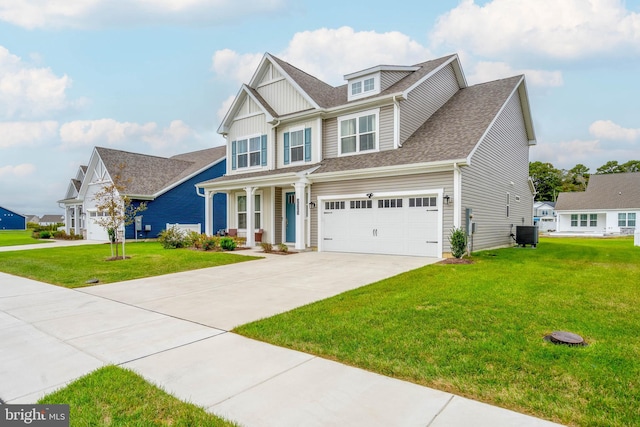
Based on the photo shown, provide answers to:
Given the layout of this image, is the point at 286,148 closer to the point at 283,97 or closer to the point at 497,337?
the point at 283,97

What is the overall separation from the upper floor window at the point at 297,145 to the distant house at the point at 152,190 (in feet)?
29.9

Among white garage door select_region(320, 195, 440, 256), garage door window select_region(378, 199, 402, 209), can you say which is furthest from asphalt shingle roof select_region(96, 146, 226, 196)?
garage door window select_region(378, 199, 402, 209)

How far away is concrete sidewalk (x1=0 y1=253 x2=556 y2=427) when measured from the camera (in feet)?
8.73

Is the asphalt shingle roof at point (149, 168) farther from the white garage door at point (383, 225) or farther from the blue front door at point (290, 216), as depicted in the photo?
the white garage door at point (383, 225)

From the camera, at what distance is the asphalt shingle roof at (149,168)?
76.8ft

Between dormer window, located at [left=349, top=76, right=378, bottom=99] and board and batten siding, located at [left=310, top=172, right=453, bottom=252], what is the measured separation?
4.27m

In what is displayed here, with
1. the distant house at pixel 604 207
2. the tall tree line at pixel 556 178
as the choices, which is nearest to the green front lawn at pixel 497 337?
the distant house at pixel 604 207

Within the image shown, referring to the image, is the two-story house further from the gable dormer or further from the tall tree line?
the tall tree line

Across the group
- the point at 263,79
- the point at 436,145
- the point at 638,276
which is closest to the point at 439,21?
the point at 436,145

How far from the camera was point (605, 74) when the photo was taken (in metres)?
17.8

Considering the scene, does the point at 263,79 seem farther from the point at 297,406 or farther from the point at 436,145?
the point at 297,406

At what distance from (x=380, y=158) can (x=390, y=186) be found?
137 centimetres

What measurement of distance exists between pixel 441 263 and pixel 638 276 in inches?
172

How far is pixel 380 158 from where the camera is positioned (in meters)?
13.4
